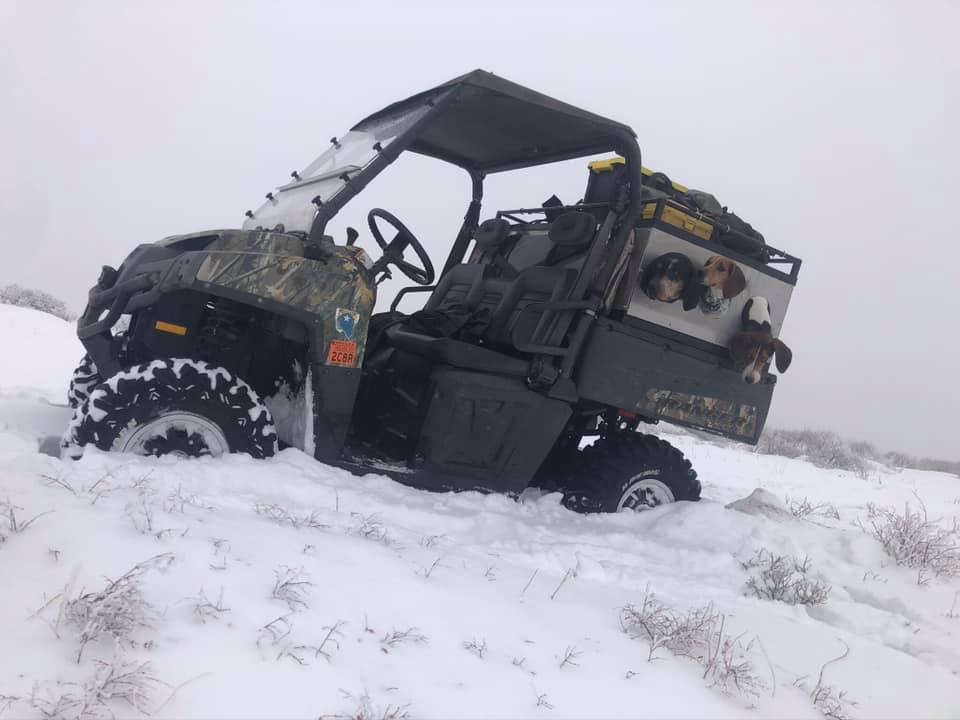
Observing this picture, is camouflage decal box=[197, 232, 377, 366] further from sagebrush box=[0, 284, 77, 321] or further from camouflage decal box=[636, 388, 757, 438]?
sagebrush box=[0, 284, 77, 321]

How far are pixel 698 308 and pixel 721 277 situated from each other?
23 centimetres

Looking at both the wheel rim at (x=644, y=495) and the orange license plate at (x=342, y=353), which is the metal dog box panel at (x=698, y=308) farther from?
the orange license plate at (x=342, y=353)

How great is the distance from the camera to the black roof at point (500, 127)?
12.3 feet

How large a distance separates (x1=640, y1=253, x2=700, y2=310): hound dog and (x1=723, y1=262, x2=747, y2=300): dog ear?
0.21m

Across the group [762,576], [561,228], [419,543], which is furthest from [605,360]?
[419,543]

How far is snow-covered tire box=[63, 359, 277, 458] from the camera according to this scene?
3170 mm

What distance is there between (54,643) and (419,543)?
1.50m

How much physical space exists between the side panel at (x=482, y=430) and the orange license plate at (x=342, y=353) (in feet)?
2.11

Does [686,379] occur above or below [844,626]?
above

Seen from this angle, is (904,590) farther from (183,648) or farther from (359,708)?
(183,648)

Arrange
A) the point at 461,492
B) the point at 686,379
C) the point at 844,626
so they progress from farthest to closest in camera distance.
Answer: the point at 686,379, the point at 461,492, the point at 844,626

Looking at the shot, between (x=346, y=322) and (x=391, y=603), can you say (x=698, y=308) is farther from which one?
(x=391, y=603)

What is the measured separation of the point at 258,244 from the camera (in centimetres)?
350

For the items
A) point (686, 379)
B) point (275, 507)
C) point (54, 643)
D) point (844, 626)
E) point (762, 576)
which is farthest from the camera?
point (686, 379)
